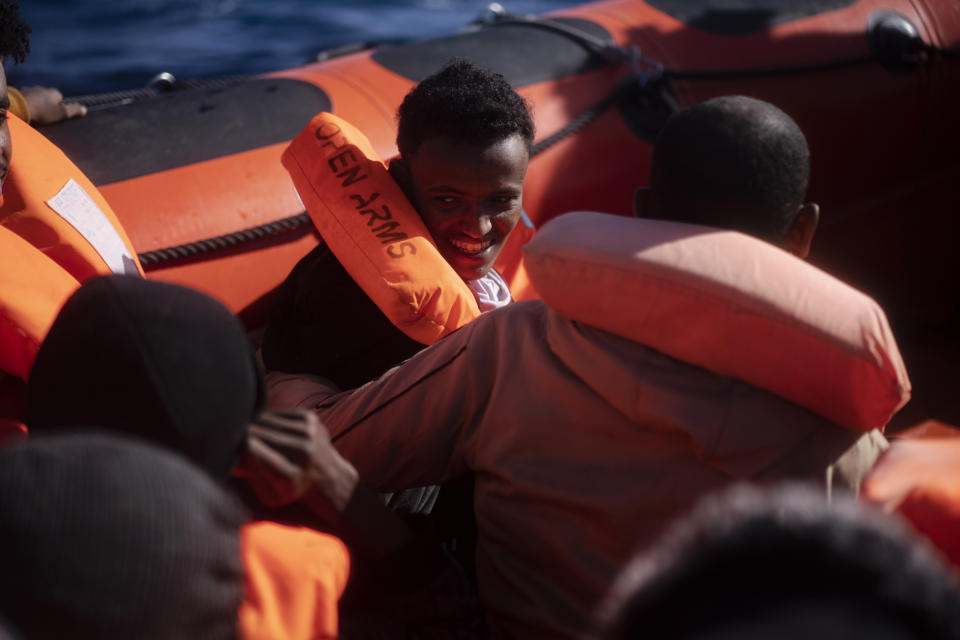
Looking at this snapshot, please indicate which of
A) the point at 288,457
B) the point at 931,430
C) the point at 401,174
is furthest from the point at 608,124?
the point at 288,457

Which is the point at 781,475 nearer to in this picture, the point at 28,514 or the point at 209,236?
the point at 28,514

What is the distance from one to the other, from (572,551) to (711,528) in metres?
0.51

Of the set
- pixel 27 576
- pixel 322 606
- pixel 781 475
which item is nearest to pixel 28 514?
pixel 27 576

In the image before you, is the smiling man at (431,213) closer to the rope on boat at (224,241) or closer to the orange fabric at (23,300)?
the rope on boat at (224,241)

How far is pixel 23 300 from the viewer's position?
1.31m

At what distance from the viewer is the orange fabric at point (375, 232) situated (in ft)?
4.88

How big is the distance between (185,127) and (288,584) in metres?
1.48

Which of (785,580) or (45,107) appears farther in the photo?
(45,107)

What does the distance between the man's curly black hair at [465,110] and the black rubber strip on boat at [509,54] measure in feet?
2.02

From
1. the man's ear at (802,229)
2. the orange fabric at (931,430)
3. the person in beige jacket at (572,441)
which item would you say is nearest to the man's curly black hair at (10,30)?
the person in beige jacket at (572,441)

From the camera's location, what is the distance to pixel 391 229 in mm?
1568

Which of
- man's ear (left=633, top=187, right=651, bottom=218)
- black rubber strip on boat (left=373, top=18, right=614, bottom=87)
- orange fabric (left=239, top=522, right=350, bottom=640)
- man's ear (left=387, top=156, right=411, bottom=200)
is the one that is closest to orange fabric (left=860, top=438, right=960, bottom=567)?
man's ear (left=633, top=187, right=651, bottom=218)

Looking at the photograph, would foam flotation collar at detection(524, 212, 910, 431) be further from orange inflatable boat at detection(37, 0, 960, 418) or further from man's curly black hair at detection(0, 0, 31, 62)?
man's curly black hair at detection(0, 0, 31, 62)

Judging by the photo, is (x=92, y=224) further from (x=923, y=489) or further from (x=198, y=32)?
(x=198, y=32)
